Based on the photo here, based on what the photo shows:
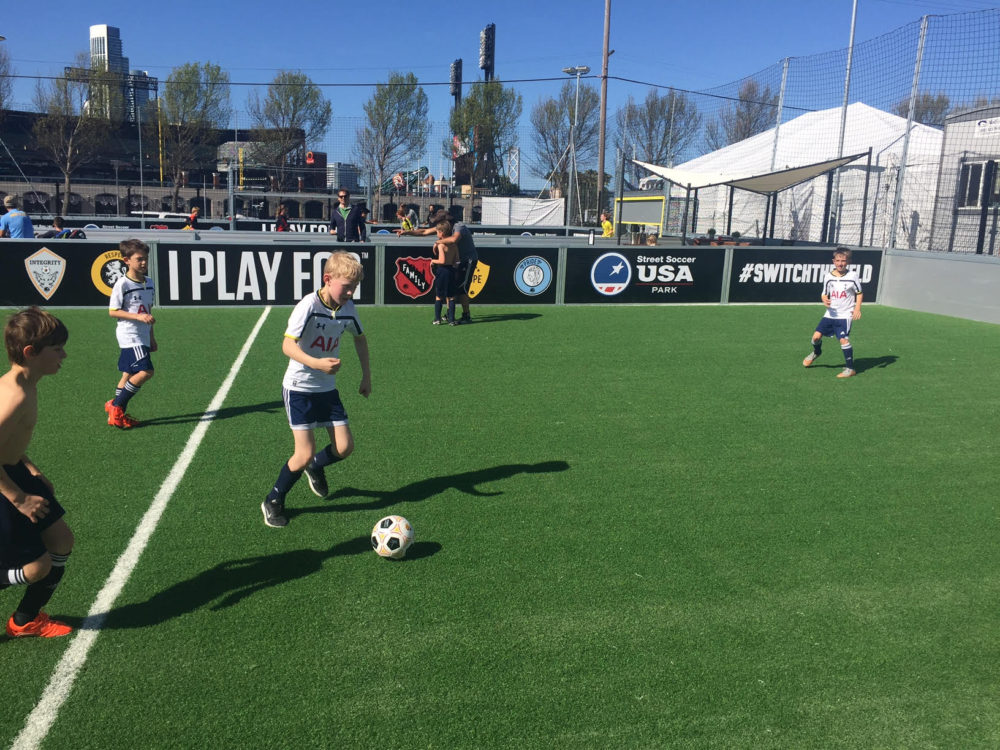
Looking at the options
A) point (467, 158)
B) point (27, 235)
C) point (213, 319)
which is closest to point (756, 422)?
point (213, 319)

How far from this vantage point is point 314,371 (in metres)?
5.13

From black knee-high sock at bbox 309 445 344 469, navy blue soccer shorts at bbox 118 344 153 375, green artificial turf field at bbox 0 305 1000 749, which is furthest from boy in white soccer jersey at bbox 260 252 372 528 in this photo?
navy blue soccer shorts at bbox 118 344 153 375

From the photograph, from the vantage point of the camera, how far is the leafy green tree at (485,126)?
60219 millimetres

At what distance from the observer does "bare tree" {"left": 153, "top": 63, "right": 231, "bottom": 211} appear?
53.8 m

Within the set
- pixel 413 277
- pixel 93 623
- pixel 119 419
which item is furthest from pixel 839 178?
pixel 93 623

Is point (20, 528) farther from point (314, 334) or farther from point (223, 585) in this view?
point (314, 334)

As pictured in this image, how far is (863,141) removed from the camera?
26.4 m

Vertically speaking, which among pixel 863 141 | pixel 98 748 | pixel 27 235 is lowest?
pixel 98 748

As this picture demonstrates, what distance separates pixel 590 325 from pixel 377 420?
23.8 ft

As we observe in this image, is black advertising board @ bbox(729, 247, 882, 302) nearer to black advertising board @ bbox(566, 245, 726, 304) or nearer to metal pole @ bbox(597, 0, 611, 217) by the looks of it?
black advertising board @ bbox(566, 245, 726, 304)

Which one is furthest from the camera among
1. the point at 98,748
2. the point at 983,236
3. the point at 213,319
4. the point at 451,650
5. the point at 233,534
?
the point at 983,236

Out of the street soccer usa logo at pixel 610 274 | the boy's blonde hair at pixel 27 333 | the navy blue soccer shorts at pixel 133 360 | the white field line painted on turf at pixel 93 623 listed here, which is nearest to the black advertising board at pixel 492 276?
the street soccer usa logo at pixel 610 274

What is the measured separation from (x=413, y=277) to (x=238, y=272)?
3458 mm

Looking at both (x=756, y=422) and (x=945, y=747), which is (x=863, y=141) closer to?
(x=756, y=422)
